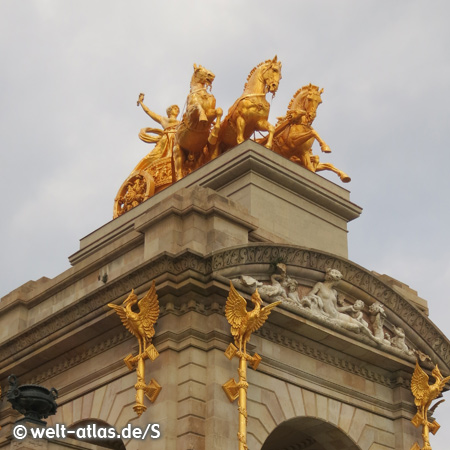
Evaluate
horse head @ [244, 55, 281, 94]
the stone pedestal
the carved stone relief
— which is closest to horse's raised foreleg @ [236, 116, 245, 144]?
horse head @ [244, 55, 281, 94]

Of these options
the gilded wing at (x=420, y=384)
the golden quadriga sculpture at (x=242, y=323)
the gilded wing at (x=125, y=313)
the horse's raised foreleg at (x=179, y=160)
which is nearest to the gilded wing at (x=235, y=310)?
the golden quadriga sculpture at (x=242, y=323)

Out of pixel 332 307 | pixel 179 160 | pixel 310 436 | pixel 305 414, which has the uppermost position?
pixel 179 160

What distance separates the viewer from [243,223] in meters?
33.5

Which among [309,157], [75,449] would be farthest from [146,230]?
[309,157]

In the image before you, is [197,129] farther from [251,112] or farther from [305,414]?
[305,414]

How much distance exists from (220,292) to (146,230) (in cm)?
323

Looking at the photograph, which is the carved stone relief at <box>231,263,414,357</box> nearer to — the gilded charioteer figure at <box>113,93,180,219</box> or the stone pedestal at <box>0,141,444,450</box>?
the stone pedestal at <box>0,141,444,450</box>

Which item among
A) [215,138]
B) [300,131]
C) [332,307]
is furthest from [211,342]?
[300,131]

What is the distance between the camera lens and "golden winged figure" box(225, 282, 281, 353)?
31.2m

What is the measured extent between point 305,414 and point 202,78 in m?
13.9

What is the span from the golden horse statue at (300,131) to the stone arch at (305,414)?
10.8 m

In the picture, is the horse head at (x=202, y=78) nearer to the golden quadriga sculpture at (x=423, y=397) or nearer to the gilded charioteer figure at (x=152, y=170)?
the gilded charioteer figure at (x=152, y=170)

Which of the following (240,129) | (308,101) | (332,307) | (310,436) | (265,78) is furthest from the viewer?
(308,101)

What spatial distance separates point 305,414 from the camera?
32.6 metres
